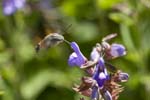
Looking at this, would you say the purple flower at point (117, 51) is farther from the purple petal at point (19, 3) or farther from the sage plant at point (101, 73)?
the purple petal at point (19, 3)

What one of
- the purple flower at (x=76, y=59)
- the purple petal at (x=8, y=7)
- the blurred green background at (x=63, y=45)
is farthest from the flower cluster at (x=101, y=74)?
the purple petal at (x=8, y=7)

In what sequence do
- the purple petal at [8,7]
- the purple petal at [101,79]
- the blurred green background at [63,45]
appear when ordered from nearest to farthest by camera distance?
1. the purple petal at [101,79]
2. the blurred green background at [63,45]
3. the purple petal at [8,7]

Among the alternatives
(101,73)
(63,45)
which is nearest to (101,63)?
(101,73)

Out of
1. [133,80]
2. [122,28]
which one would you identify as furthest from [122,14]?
[133,80]

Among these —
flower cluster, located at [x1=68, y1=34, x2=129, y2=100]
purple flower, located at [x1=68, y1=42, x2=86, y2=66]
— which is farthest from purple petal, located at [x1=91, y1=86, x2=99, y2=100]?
purple flower, located at [x1=68, y1=42, x2=86, y2=66]

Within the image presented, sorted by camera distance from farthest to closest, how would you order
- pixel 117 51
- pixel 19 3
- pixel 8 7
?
Result: 1. pixel 19 3
2. pixel 8 7
3. pixel 117 51

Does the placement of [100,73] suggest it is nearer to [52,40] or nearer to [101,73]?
[101,73]

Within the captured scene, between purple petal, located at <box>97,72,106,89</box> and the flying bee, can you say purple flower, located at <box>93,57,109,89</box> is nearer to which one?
purple petal, located at <box>97,72,106,89</box>
